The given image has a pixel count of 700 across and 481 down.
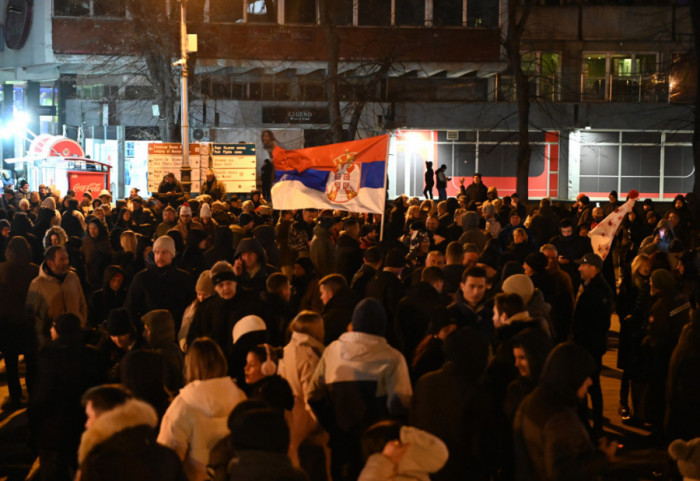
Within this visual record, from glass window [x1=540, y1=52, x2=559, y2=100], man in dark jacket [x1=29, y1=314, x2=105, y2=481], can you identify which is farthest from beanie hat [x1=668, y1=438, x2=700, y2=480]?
glass window [x1=540, y1=52, x2=559, y2=100]

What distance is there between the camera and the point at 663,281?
8320 millimetres

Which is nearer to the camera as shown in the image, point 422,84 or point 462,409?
point 462,409

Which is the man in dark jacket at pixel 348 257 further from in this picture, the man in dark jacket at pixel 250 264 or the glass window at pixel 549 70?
the glass window at pixel 549 70

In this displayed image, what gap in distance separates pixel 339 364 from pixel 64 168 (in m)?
30.0

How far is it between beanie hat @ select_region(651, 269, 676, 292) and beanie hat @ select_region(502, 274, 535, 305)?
1.32 meters

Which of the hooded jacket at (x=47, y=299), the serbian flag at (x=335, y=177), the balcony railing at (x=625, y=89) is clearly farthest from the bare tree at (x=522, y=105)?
the hooded jacket at (x=47, y=299)

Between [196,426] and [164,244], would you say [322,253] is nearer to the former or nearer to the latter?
[164,244]

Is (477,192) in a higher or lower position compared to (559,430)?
higher

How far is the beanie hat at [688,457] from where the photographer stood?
14.8 ft

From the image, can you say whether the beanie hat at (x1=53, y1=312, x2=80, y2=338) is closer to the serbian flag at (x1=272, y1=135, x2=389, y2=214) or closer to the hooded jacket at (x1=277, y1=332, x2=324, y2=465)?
the hooded jacket at (x1=277, y1=332, x2=324, y2=465)

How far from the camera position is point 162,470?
430 centimetres

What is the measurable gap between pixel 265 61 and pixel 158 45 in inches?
447

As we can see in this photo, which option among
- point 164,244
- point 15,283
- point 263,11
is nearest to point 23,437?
point 15,283

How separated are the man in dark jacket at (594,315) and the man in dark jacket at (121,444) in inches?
211
